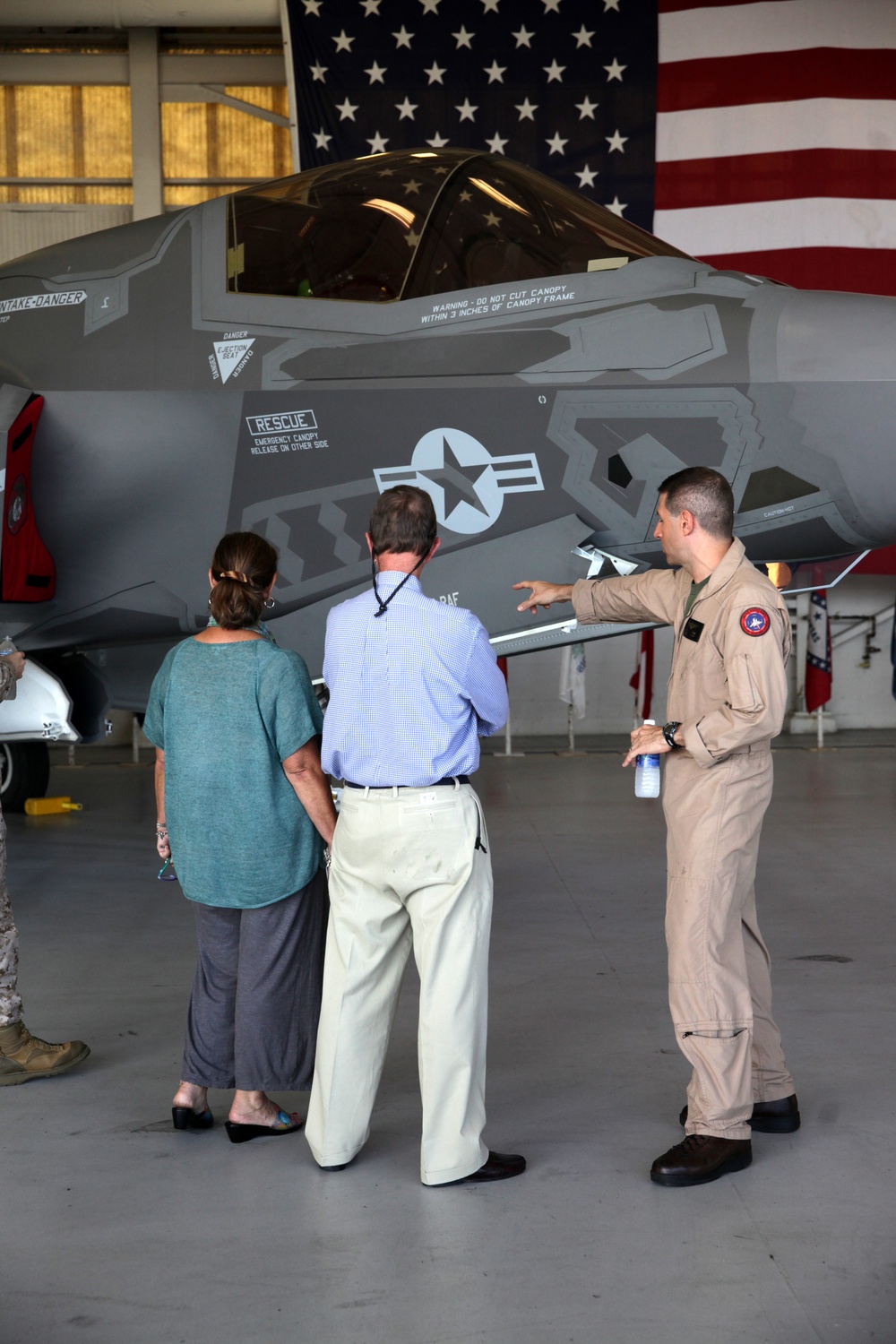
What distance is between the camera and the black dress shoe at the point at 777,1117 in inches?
133

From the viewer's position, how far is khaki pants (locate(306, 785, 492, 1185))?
296 cm

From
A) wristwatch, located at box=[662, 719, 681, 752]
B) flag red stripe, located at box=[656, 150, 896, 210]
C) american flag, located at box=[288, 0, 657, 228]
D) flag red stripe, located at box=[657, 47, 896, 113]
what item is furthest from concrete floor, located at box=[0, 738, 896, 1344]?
flag red stripe, located at box=[657, 47, 896, 113]

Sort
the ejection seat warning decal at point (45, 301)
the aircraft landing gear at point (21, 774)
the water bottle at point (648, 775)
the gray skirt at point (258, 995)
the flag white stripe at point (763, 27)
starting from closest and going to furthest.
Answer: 1. the water bottle at point (648, 775)
2. the gray skirt at point (258, 995)
3. the ejection seat warning decal at point (45, 301)
4. the aircraft landing gear at point (21, 774)
5. the flag white stripe at point (763, 27)

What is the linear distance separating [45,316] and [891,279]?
35.7 ft

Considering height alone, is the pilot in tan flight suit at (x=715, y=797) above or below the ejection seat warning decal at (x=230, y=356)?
below

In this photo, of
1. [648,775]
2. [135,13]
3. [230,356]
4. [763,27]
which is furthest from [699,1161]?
[135,13]

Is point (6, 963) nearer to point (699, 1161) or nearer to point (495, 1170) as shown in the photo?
point (495, 1170)

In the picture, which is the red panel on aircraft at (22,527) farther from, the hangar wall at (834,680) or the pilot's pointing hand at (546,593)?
the hangar wall at (834,680)

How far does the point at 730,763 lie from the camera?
3121mm

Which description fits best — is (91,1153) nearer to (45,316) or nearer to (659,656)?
(45,316)

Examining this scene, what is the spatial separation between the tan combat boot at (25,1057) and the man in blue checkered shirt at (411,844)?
3.84 feet

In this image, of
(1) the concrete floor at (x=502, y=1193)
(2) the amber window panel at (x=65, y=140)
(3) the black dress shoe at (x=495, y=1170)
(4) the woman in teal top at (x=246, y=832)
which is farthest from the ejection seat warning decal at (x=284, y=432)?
(2) the amber window panel at (x=65, y=140)

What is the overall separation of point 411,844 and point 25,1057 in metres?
1.73

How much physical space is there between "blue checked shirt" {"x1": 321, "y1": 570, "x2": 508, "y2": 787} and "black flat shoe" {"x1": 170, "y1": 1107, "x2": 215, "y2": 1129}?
1144 mm
